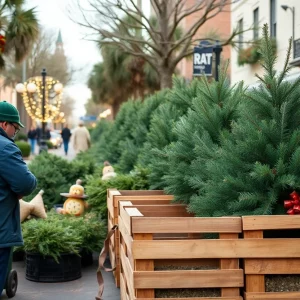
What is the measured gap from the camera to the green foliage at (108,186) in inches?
307

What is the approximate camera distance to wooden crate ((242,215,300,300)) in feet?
11.8

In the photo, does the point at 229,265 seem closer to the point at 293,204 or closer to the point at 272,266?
the point at 272,266

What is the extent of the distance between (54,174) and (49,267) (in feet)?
11.2

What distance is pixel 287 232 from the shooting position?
12.9ft

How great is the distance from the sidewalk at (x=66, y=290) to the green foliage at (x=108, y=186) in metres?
1.23

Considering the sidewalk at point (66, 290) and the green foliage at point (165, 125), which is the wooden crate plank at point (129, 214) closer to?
the sidewalk at point (66, 290)

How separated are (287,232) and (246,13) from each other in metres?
23.1

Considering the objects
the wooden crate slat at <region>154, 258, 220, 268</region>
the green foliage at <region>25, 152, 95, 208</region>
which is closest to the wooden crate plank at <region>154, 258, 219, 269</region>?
the wooden crate slat at <region>154, 258, 220, 268</region>

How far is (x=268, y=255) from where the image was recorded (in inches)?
141

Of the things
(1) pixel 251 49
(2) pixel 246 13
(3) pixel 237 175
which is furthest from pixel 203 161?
(2) pixel 246 13

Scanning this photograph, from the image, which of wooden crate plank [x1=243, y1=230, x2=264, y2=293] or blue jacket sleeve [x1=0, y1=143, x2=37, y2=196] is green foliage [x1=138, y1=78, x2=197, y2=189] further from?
wooden crate plank [x1=243, y1=230, x2=264, y2=293]

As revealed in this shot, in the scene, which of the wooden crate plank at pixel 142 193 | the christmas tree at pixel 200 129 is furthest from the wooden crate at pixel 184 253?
the wooden crate plank at pixel 142 193

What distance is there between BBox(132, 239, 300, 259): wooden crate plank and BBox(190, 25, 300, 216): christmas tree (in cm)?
28

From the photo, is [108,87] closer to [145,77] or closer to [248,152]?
[145,77]
